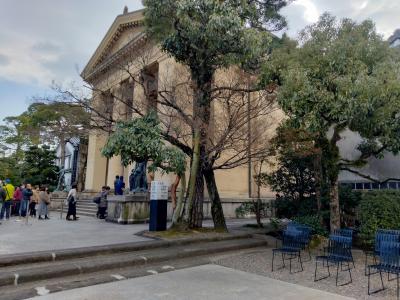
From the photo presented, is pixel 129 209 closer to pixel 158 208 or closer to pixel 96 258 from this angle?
pixel 158 208

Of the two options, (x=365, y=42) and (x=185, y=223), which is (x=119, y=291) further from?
(x=365, y=42)

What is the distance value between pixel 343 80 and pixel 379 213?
4186 millimetres

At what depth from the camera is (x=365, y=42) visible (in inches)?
337

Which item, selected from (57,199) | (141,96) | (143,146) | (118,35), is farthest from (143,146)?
(118,35)

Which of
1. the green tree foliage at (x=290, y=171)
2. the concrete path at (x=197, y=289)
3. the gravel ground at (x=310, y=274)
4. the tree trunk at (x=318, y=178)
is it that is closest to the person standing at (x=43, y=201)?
the green tree foliage at (x=290, y=171)

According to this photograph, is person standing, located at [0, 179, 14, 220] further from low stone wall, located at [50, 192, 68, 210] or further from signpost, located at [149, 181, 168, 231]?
low stone wall, located at [50, 192, 68, 210]

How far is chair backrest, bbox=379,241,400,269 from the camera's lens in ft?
20.2

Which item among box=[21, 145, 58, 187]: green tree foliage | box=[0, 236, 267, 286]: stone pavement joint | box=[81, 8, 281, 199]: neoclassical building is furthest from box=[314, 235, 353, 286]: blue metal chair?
box=[21, 145, 58, 187]: green tree foliage

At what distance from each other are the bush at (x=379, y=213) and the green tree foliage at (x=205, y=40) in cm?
464

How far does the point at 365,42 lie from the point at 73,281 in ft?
29.3

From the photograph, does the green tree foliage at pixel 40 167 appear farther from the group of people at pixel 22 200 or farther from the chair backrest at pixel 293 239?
the chair backrest at pixel 293 239

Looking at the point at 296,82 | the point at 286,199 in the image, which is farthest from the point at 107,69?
the point at 296,82

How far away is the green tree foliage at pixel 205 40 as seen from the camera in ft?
31.7

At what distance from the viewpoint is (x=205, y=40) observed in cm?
1009
